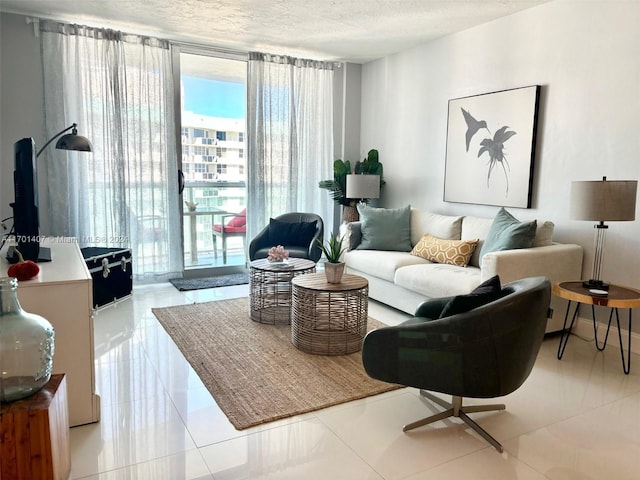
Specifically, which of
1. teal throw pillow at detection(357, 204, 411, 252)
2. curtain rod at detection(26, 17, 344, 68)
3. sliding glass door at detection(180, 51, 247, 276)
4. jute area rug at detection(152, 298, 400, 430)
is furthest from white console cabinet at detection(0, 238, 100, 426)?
curtain rod at detection(26, 17, 344, 68)

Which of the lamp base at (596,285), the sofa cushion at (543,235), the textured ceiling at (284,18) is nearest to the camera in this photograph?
the lamp base at (596,285)

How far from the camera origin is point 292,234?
5160mm

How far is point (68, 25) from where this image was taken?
180 inches

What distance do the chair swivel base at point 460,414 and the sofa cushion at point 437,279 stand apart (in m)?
1.08

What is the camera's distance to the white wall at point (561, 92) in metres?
3.44

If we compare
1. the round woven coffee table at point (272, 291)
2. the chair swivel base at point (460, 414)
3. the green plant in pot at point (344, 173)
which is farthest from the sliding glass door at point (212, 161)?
the chair swivel base at point (460, 414)

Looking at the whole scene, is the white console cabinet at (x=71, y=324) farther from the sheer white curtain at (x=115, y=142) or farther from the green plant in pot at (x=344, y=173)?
the green plant in pot at (x=344, y=173)

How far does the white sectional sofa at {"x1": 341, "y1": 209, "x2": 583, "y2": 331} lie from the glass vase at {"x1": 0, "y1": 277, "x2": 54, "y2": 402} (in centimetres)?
270

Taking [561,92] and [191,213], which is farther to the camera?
[191,213]

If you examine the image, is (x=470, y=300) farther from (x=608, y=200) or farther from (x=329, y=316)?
(x=608, y=200)

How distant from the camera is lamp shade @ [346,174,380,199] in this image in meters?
5.45

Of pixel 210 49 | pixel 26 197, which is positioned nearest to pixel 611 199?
pixel 26 197

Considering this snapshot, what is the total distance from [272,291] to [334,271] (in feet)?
2.66

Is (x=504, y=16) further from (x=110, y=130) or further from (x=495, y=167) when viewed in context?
(x=110, y=130)
